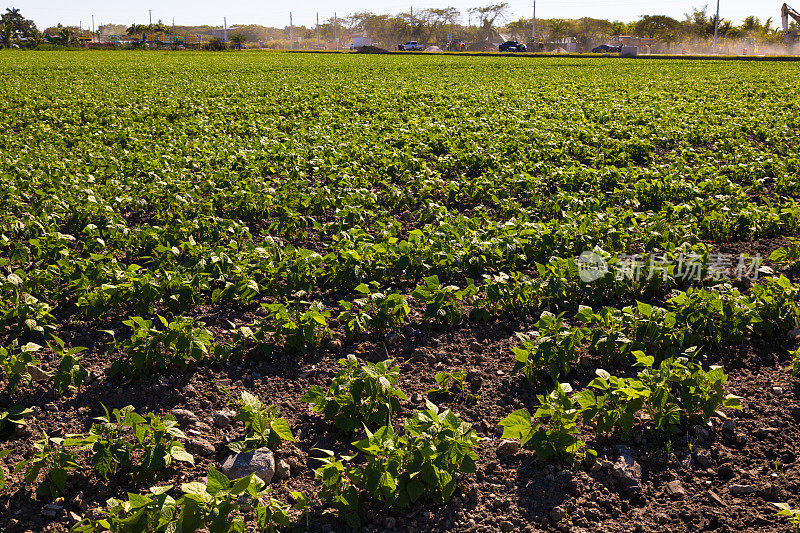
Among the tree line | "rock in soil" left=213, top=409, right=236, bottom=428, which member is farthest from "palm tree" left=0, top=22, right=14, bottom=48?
"rock in soil" left=213, top=409, right=236, bottom=428

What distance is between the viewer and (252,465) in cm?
336

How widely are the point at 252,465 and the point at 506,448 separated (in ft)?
4.98

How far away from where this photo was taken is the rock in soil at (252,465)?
131 inches

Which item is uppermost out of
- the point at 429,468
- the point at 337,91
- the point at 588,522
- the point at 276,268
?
the point at 337,91

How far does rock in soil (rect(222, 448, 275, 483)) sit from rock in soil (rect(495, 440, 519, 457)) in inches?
53.8

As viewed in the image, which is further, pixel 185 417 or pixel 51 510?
pixel 185 417

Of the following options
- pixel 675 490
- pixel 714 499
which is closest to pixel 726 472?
pixel 714 499

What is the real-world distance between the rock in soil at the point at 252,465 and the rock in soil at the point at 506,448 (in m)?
1.37

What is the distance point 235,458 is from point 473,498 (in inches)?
54.9

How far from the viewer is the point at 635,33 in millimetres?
124562

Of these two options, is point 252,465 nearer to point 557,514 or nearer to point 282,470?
point 282,470

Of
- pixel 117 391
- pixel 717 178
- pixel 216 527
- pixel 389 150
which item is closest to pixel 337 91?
pixel 389 150

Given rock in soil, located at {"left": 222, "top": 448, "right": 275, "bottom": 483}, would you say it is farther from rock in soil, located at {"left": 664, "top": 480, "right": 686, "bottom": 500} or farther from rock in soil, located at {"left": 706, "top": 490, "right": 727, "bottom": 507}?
rock in soil, located at {"left": 706, "top": 490, "right": 727, "bottom": 507}

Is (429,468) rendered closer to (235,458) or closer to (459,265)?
(235,458)
